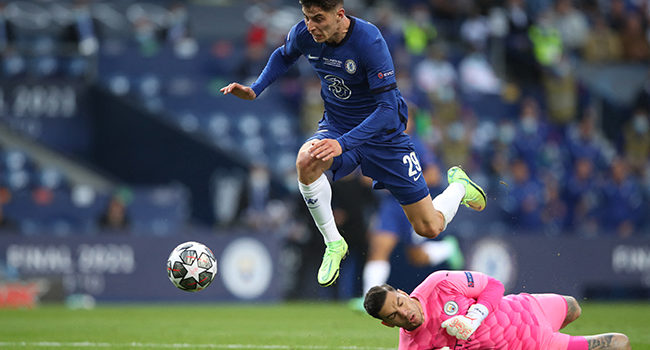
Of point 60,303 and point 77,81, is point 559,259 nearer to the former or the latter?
point 60,303

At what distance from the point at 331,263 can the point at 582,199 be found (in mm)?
11381

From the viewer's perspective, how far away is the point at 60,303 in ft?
43.4

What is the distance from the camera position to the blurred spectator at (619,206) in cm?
1700

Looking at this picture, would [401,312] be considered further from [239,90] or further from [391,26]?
[391,26]

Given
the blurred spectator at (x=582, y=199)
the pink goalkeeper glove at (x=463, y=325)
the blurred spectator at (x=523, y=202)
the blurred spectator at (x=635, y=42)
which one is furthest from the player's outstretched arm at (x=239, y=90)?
the blurred spectator at (x=635, y=42)

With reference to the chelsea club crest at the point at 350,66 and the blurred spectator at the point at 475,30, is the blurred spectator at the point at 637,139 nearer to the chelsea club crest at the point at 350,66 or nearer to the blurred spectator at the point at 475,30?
the blurred spectator at the point at 475,30

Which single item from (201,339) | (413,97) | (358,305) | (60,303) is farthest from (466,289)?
(413,97)

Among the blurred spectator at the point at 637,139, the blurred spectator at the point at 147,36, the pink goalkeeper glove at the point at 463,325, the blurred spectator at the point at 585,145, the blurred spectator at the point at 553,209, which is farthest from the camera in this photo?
the blurred spectator at the point at 637,139

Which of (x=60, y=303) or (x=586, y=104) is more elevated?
(x=586, y=104)

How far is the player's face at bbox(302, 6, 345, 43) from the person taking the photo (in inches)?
246

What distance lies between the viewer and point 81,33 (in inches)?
683

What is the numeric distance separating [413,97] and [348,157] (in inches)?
434

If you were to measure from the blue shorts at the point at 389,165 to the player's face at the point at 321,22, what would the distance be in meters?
0.91

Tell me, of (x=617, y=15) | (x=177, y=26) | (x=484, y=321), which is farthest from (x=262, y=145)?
(x=484, y=321)
